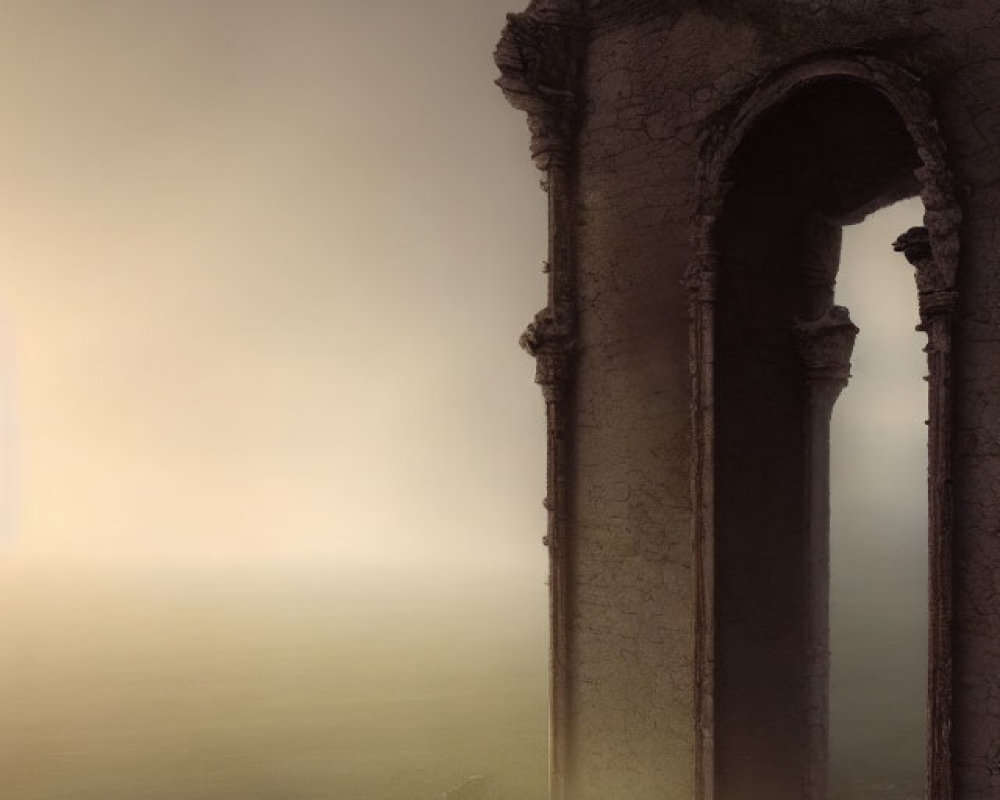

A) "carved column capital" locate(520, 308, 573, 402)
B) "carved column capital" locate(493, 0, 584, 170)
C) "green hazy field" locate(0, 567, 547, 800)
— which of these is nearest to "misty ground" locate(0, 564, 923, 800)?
"green hazy field" locate(0, 567, 547, 800)

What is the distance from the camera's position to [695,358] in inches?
228

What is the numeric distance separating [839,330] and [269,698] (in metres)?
16.8

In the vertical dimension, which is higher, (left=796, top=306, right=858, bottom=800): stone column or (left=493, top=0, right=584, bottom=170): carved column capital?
(left=493, top=0, right=584, bottom=170): carved column capital

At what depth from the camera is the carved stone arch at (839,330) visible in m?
4.51

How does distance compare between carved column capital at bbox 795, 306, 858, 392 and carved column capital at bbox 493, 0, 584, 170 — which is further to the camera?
carved column capital at bbox 493, 0, 584, 170

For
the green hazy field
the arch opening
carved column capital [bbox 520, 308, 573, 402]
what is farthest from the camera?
the green hazy field

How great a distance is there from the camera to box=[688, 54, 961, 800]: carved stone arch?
4.51 metres

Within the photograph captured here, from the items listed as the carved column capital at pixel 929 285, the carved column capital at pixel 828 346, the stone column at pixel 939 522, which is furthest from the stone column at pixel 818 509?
the stone column at pixel 939 522

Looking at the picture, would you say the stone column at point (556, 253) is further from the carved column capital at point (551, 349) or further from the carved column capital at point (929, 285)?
the carved column capital at point (929, 285)

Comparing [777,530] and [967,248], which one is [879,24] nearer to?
[967,248]

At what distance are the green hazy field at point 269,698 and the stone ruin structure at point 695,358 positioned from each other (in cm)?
664

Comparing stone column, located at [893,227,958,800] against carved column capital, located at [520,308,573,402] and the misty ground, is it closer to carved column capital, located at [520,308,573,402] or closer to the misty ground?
carved column capital, located at [520,308,573,402]

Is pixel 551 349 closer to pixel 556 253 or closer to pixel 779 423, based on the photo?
pixel 556 253

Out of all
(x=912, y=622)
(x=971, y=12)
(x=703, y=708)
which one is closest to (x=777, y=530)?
(x=703, y=708)
